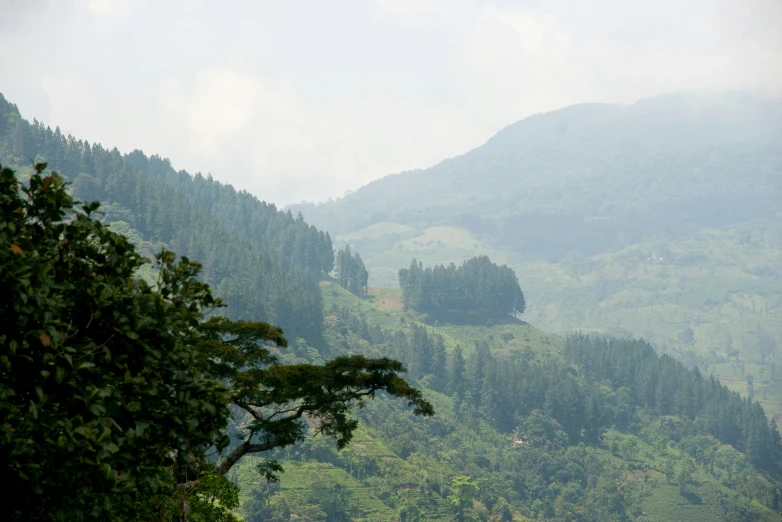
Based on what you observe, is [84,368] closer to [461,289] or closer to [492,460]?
[492,460]

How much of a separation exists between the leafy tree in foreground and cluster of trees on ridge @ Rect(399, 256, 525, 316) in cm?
17528

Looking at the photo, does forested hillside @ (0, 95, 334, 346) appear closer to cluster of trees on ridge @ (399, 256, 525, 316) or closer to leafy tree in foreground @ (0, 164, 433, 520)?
cluster of trees on ridge @ (399, 256, 525, 316)

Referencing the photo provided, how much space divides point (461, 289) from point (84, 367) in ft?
593

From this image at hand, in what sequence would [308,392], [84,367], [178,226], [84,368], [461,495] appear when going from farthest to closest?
[178,226]
[461,495]
[308,392]
[84,368]
[84,367]

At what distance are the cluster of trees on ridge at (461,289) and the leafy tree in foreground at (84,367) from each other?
17528cm

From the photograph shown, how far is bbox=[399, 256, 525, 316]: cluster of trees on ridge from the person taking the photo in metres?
192

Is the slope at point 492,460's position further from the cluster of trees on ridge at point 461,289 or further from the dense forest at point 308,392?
the cluster of trees on ridge at point 461,289

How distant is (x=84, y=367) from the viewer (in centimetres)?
1332

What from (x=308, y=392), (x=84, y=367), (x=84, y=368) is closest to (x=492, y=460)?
(x=308, y=392)

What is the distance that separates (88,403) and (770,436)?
180 m

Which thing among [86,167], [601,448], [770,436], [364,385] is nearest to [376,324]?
[601,448]

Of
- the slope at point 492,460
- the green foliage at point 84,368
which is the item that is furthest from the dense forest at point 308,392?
the slope at point 492,460

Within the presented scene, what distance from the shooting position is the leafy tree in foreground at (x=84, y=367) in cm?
1277

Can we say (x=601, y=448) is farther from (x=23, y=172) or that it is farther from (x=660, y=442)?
(x=23, y=172)
